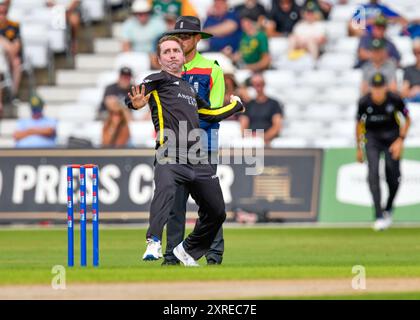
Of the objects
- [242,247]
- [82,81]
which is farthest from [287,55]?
[242,247]

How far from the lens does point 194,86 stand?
1235cm

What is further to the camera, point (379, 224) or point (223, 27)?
point (223, 27)

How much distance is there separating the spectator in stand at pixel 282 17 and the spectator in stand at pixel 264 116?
9.35 ft

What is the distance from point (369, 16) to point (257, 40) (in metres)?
2.30

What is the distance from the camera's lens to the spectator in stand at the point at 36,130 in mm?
22172

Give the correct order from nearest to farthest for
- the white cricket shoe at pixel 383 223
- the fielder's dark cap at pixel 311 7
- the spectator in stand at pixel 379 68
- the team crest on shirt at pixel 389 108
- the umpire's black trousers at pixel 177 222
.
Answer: the umpire's black trousers at pixel 177 222 < the white cricket shoe at pixel 383 223 < the team crest on shirt at pixel 389 108 < the spectator in stand at pixel 379 68 < the fielder's dark cap at pixel 311 7

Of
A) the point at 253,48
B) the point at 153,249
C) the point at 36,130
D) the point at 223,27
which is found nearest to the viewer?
the point at 153,249

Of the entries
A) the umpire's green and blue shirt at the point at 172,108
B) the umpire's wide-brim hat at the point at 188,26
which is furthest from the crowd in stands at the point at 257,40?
the umpire's green and blue shirt at the point at 172,108

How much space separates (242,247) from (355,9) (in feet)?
31.2

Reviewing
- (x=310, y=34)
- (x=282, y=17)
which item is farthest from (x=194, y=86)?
(x=282, y=17)

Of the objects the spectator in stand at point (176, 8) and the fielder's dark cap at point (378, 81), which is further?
the spectator in stand at point (176, 8)

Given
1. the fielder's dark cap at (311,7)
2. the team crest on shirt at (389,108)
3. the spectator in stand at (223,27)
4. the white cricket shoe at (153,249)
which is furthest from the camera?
the spectator in stand at (223,27)

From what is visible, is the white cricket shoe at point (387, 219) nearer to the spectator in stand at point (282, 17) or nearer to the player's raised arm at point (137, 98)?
the spectator in stand at point (282, 17)

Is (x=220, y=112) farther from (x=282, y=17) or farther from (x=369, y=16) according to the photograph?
(x=282, y=17)
